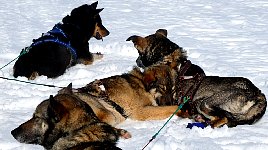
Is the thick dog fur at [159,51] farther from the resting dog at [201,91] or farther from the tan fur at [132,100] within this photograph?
the tan fur at [132,100]

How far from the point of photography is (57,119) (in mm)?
3674

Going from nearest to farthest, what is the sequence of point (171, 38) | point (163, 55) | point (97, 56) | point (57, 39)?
point (163, 55)
point (57, 39)
point (97, 56)
point (171, 38)

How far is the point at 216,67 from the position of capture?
321 inches

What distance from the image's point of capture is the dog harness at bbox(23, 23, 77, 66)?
7418mm

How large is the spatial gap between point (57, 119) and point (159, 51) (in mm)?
2536

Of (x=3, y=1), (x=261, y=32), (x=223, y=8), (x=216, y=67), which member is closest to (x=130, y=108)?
(x=216, y=67)

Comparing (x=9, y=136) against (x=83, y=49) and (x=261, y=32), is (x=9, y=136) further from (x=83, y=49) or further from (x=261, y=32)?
(x=261, y=32)

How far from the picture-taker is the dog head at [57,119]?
3.66m

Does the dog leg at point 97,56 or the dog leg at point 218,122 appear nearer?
the dog leg at point 218,122

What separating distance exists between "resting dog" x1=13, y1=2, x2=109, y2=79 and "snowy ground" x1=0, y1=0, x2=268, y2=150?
16cm

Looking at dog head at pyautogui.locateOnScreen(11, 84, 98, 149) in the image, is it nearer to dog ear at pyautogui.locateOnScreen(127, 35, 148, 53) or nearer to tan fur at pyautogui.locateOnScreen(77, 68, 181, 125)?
tan fur at pyautogui.locateOnScreen(77, 68, 181, 125)

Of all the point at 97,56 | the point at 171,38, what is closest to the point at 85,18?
the point at 97,56

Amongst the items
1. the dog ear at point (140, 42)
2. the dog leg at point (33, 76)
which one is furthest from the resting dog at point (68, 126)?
the dog leg at point (33, 76)

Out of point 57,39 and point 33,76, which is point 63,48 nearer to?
point 57,39
